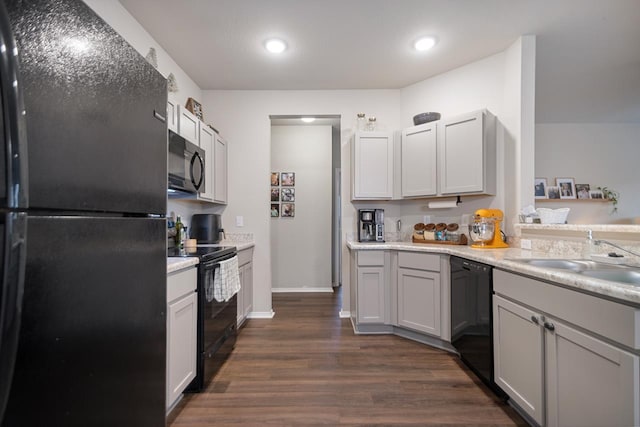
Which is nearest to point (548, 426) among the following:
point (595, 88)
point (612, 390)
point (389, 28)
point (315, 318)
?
point (612, 390)

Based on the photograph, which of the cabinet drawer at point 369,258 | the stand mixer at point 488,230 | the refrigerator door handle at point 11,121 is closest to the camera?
the refrigerator door handle at point 11,121

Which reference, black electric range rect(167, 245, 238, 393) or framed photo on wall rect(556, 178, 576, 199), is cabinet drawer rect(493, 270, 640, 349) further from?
framed photo on wall rect(556, 178, 576, 199)

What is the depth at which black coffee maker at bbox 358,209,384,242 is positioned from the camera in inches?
120

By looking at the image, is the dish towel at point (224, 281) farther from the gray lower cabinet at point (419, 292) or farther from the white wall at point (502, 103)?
the white wall at point (502, 103)

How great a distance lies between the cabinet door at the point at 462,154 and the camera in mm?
2438

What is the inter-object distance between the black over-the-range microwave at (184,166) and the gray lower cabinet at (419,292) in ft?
6.42

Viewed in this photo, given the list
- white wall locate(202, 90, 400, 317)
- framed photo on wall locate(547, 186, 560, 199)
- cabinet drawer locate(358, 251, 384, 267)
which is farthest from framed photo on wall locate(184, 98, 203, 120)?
framed photo on wall locate(547, 186, 560, 199)

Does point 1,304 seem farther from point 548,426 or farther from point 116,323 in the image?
point 548,426

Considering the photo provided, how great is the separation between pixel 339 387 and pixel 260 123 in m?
2.80

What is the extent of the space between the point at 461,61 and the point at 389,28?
1.00 meters

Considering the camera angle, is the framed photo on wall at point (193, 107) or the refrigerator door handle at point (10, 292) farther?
the framed photo on wall at point (193, 107)

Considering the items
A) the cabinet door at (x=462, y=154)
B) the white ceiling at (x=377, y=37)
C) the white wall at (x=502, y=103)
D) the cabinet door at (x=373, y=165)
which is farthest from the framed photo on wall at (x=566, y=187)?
the cabinet door at (x=373, y=165)

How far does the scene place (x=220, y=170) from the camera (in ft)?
9.80

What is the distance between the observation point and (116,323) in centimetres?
75
